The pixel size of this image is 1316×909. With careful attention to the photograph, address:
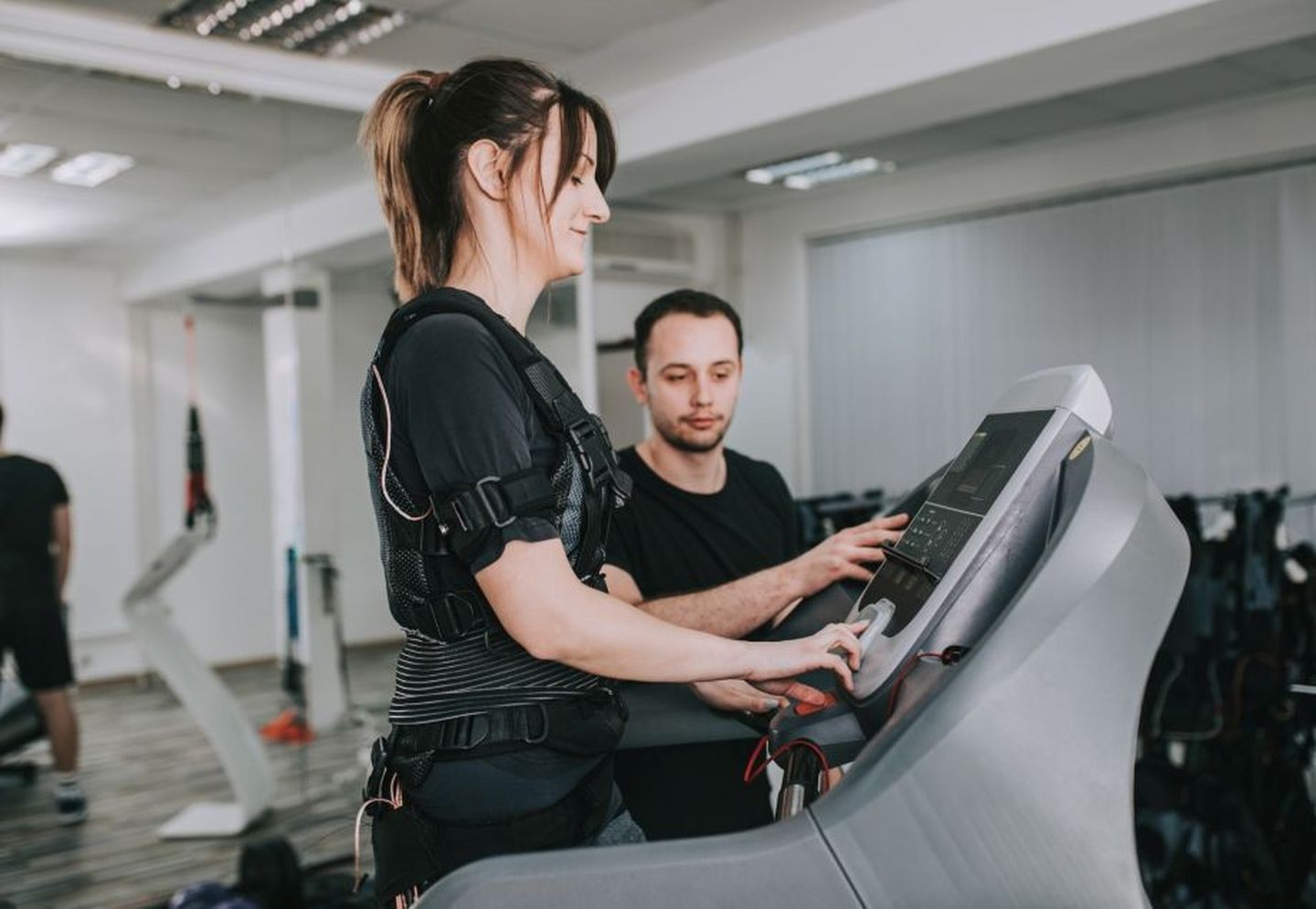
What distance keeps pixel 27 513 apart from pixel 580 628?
9.92 ft

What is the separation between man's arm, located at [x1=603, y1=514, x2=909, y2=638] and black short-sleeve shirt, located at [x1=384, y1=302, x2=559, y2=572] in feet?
1.54

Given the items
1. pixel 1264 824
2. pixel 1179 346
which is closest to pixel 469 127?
pixel 1264 824

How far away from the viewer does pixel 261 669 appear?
4441 mm

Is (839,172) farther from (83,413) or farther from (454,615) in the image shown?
(454,615)

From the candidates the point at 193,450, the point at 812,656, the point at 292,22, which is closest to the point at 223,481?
the point at 193,450

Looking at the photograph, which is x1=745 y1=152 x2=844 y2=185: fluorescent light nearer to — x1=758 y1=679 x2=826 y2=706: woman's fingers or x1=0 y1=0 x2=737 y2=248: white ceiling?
x1=0 y1=0 x2=737 y2=248: white ceiling

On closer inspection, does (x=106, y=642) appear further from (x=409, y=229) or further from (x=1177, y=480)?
(x=1177, y=480)

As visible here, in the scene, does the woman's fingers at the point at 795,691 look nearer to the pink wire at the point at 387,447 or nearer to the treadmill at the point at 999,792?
the treadmill at the point at 999,792

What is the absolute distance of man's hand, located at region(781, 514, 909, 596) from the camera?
4.54 ft

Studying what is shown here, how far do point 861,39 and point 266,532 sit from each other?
8.67 ft

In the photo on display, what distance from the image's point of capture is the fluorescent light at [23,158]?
361 cm

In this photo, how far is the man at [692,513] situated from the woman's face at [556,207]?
0.58 m

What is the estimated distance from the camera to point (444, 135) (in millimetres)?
1153

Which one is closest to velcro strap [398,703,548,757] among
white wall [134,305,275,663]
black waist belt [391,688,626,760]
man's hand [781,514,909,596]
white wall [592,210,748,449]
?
black waist belt [391,688,626,760]
